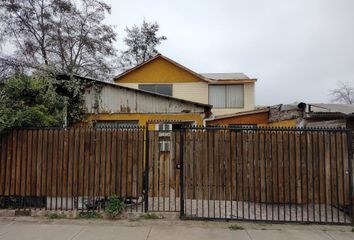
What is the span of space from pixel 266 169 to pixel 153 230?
300cm

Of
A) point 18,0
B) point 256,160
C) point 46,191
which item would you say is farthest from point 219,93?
point 18,0

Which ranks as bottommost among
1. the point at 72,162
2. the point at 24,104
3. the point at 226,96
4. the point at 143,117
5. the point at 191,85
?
the point at 72,162

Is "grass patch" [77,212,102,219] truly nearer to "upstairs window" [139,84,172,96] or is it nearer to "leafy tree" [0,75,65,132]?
"leafy tree" [0,75,65,132]

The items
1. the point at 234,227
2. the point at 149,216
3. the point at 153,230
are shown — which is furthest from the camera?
the point at 149,216

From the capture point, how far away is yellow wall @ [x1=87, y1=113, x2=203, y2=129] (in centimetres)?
1098

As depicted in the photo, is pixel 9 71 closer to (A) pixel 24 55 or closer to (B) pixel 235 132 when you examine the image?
(A) pixel 24 55

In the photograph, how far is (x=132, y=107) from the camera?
11047 millimetres

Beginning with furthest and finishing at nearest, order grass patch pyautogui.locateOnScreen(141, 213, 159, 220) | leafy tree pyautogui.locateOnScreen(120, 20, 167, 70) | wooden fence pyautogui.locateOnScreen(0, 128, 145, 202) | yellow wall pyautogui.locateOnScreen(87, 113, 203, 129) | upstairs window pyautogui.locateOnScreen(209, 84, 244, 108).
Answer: leafy tree pyautogui.locateOnScreen(120, 20, 167, 70) → upstairs window pyautogui.locateOnScreen(209, 84, 244, 108) → yellow wall pyautogui.locateOnScreen(87, 113, 203, 129) → wooden fence pyautogui.locateOnScreen(0, 128, 145, 202) → grass patch pyautogui.locateOnScreen(141, 213, 159, 220)

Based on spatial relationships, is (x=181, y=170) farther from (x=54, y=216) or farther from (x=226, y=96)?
(x=226, y=96)

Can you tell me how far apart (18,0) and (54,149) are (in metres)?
18.8

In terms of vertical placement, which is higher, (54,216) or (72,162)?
(72,162)

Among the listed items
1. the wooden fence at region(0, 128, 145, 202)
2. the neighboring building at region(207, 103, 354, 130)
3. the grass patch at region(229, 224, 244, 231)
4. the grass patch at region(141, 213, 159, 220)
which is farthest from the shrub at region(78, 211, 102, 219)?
the neighboring building at region(207, 103, 354, 130)

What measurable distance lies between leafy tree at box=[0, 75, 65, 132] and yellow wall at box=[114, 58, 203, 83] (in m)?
9.32

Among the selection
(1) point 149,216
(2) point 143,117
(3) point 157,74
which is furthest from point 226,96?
(1) point 149,216
